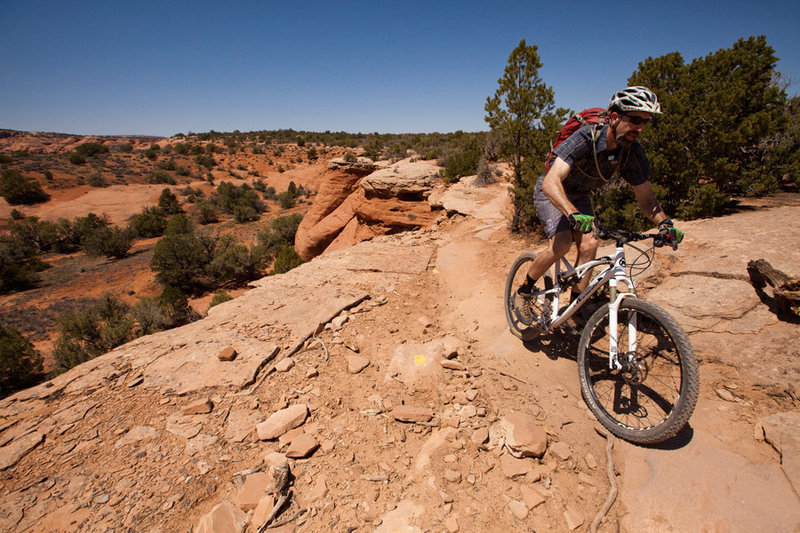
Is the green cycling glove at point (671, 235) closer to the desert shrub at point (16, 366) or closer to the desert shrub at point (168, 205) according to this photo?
the desert shrub at point (16, 366)

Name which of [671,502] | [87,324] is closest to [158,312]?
[87,324]

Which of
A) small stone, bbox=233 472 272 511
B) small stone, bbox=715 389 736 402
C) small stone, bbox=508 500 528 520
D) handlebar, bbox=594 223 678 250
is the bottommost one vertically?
small stone, bbox=233 472 272 511

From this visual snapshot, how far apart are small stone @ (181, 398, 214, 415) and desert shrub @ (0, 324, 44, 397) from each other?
8474mm

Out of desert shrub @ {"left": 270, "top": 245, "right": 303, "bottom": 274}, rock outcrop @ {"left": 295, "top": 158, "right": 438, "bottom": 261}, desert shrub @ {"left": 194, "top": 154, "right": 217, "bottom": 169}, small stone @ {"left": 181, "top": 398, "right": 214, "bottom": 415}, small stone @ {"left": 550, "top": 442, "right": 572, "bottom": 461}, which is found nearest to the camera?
small stone @ {"left": 550, "top": 442, "right": 572, "bottom": 461}

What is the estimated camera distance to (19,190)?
2708cm

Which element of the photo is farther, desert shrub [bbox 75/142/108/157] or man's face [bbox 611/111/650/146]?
desert shrub [bbox 75/142/108/157]

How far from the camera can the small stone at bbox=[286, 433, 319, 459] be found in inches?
85.0

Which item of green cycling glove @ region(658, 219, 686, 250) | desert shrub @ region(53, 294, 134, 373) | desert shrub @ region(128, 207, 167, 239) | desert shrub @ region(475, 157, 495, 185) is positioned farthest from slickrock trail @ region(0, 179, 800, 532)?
desert shrub @ region(128, 207, 167, 239)

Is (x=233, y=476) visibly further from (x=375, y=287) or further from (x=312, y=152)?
(x=312, y=152)

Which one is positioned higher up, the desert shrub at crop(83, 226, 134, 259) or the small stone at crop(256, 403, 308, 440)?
the small stone at crop(256, 403, 308, 440)

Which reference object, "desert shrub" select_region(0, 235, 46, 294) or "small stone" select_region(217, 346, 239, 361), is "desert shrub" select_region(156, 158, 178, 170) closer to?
"desert shrub" select_region(0, 235, 46, 294)

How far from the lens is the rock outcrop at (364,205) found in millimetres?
9500

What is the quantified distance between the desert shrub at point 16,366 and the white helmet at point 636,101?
12.1 metres

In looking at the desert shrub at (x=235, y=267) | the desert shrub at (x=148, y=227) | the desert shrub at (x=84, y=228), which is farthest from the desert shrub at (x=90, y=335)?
the desert shrub at (x=84, y=228)
